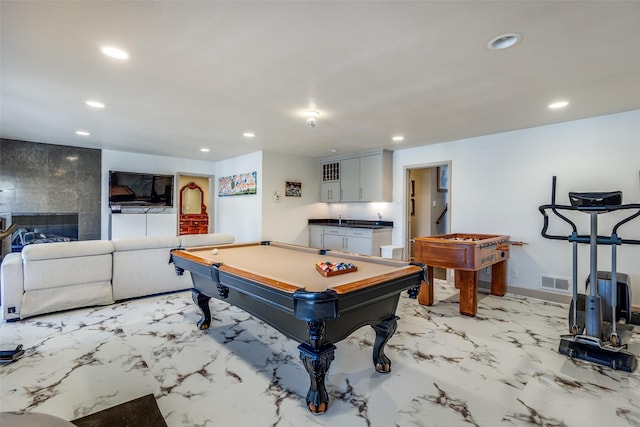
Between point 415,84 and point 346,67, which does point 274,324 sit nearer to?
point 346,67

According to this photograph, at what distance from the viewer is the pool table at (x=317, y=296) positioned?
164 centimetres

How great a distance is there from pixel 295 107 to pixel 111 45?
1.69 metres

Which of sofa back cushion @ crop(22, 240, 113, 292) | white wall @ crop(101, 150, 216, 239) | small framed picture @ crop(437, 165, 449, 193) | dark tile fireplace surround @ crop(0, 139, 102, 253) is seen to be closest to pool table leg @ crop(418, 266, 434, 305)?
small framed picture @ crop(437, 165, 449, 193)

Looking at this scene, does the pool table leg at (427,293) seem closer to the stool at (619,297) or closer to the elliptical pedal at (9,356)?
the stool at (619,297)

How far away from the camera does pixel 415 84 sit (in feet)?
8.76

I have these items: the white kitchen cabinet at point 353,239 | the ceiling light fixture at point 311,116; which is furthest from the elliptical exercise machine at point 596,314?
the white kitchen cabinet at point 353,239

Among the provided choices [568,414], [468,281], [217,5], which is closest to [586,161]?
[468,281]

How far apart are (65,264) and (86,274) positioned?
0.23 metres

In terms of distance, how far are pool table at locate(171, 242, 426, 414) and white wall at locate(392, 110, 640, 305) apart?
2874mm

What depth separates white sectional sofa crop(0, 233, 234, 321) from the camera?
316 cm

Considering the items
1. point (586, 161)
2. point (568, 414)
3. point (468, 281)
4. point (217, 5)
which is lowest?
point (568, 414)

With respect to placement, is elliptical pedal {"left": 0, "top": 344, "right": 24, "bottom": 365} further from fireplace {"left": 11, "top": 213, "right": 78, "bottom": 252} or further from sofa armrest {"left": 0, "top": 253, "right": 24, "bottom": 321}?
fireplace {"left": 11, "top": 213, "right": 78, "bottom": 252}

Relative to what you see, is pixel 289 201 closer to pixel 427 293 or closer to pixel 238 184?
pixel 238 184

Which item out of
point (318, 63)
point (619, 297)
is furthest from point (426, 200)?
point (318, 63)
